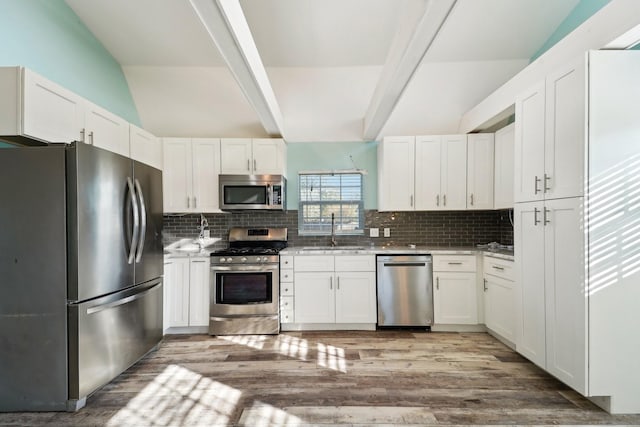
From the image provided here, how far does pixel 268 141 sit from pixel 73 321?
2.67 metres

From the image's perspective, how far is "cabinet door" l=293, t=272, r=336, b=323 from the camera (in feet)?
11.5

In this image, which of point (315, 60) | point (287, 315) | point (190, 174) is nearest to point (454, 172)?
point (315, 60)

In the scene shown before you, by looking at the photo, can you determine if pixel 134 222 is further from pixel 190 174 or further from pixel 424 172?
pixel 424 172

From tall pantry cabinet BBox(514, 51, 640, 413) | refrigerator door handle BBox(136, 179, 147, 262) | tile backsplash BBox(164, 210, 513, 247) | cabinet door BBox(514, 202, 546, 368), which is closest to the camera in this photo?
tall pantry cabinet BBox(514, 51, 640, 413)

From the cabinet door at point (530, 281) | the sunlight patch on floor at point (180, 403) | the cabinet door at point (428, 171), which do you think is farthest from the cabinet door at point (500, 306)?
the sunlight patch on floor at point (180, 403)

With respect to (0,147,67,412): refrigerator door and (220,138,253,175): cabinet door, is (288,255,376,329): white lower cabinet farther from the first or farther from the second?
(0,147,67,412): refrigerator door

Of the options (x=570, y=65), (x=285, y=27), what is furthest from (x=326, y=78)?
(x=570, y=65)

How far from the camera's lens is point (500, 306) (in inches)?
123

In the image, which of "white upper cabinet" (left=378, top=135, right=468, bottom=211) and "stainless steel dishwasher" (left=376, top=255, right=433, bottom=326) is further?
"white upper cabinet" (left=378, top=135, right=468, bottom=211)

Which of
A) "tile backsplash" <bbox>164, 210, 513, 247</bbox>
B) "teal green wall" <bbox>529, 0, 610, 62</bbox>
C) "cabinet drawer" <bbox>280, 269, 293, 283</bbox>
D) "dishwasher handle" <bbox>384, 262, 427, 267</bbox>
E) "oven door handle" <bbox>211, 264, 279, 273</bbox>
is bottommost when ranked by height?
"cabinet drawer" <bbox>280, 269, 293, 283</bbox>

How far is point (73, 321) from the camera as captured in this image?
200 centimetres

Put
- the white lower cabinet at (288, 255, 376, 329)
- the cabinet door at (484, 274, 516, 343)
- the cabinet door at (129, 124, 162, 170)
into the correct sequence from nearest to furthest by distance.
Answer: the cabinet door at (484, 274, 516, 343) → the cabinet door at (129, 124, 162, 170) → the white lower cabinet at (288, 255, 376, 329)

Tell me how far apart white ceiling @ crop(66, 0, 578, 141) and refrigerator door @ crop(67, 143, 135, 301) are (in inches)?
71.5

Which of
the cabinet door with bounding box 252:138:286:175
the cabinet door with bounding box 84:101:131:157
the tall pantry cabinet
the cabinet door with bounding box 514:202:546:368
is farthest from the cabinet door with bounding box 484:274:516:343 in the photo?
the cabinet door with bounding box 84:101:131:157
